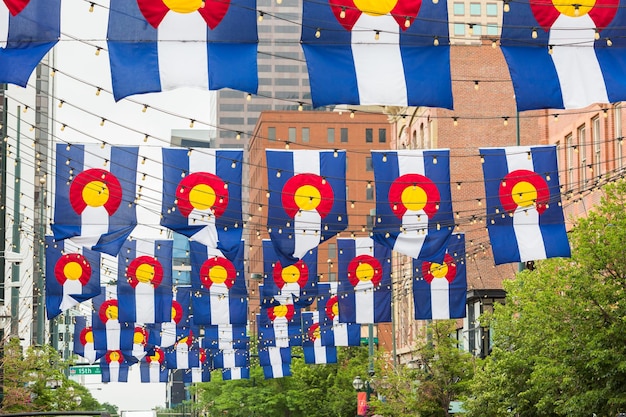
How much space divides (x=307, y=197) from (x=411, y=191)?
2.42m

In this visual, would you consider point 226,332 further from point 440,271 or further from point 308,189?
point 308,189

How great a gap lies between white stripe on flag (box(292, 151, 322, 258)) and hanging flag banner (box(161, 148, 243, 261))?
1406 mm

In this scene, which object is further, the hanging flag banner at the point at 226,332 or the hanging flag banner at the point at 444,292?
the hanging flag banner at the point at 226,332

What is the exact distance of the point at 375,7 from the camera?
1692 centimetres

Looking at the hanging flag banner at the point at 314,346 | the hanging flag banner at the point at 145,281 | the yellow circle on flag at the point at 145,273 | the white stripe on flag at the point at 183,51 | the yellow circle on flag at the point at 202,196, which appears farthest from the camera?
the hanging flag banner at the point at 314,346

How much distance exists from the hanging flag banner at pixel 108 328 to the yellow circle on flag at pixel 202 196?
19.6 meters

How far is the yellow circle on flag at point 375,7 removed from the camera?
55.4ft

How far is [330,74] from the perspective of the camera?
55.1 feet

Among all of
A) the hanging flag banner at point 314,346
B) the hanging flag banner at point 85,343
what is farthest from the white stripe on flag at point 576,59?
the hanging flag banner at point 85,343

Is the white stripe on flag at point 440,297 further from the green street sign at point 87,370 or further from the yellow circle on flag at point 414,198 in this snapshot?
the green street sign at point 87,370

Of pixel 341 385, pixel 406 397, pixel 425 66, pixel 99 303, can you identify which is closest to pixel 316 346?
pixel 406 397

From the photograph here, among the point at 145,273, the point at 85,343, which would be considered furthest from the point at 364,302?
the point at 85,343

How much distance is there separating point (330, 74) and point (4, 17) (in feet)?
14.5

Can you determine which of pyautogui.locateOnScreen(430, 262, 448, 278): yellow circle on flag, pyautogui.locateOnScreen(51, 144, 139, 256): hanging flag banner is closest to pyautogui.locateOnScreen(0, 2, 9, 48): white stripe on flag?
pyautogui.locateOnScreen(51, 144, 139, 256): hanging flag banner
